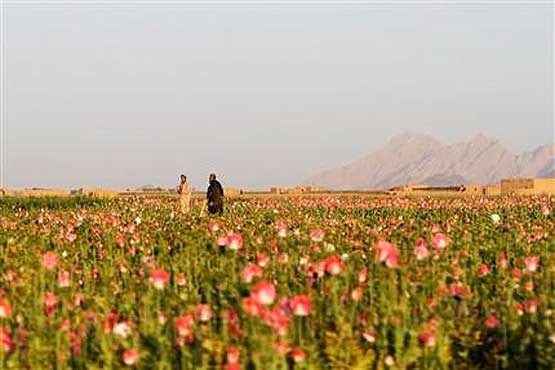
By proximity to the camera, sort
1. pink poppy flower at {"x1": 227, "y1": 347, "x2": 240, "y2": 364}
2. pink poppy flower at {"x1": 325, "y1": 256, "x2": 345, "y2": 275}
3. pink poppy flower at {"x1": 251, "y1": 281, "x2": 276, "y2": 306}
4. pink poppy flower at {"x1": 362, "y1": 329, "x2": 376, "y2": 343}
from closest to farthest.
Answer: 1. pink poppy flower at {"x1": 227, "y1": 347, "x2": 240, "y2": 364}
2. pink poppy flower at {"x1": 251, "y1": 281, "x2": 276, "y2": 306}
3. pink poppy flower at {"x1": 362, "y1": 329, "x2": 376, "y2": 343}
4. pink poppy flower at {"x1": 325, "y1": 256, "x2": 345, "y2": 275}

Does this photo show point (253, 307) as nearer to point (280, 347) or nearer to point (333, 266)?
point (280, 347)

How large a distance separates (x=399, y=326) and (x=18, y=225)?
14.3 metres

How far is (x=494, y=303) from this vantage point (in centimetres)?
775

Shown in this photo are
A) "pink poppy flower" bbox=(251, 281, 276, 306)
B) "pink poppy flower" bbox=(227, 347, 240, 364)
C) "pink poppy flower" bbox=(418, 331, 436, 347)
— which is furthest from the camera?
"pink poppy flower" bbox=(418, 331, 436, 347)

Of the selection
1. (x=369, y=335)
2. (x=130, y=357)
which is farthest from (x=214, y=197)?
(x=130, y=357)

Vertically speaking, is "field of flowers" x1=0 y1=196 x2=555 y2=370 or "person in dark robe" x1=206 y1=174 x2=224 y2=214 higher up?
"person in dark robe" x1=206 y1=174 x2=224 y2=214

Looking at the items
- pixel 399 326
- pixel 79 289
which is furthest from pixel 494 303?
pixel 79 289

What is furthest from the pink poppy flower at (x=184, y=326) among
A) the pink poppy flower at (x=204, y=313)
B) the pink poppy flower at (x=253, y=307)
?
the pink poppy flower at (x=253, y=307)

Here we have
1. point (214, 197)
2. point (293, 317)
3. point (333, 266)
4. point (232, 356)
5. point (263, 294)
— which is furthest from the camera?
point (214, 197)

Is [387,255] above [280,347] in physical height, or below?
above

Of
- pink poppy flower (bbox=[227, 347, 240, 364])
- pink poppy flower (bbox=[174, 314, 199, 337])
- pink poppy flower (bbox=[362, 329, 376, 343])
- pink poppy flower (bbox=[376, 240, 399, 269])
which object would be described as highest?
pink poppy flower (bbox=[376, 240, 399, 269])

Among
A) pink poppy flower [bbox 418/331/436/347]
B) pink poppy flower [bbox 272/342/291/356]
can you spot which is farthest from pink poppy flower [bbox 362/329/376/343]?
pink poppy flower [bbox 272/342/291/356]

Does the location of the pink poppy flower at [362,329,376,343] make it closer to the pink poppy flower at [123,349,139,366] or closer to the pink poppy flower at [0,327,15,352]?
the pink poppy flower at [123,349,139,366]

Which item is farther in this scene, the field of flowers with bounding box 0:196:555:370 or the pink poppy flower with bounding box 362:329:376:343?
the pink poppy flower with bounding box 362:329:376:343
